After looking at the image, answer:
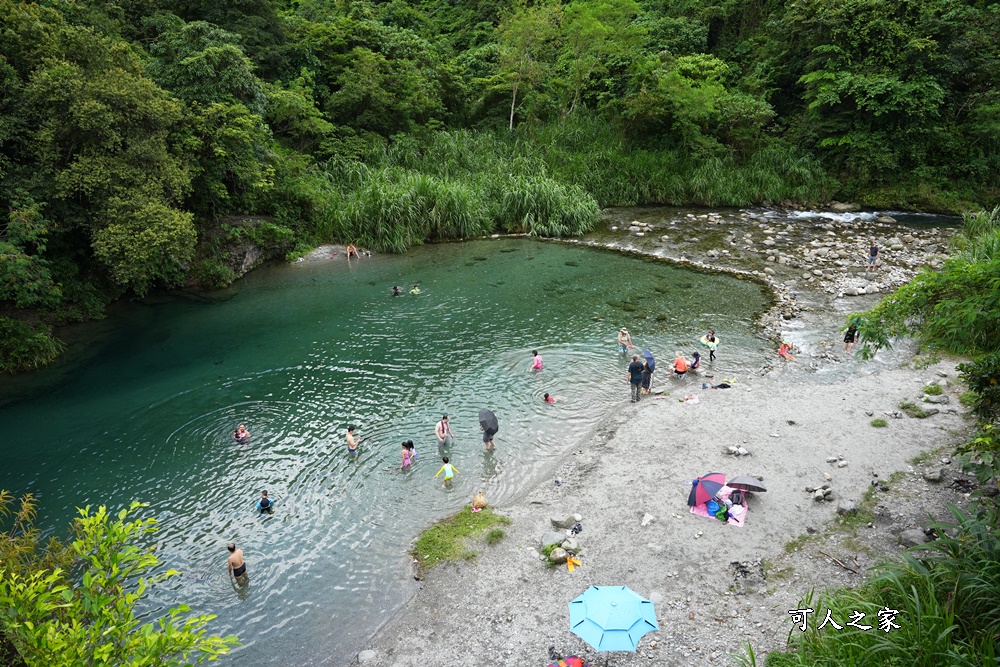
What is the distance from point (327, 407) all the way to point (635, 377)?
375 inches

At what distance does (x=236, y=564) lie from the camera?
1065 cm

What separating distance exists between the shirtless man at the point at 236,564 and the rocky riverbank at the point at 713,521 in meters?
3.39

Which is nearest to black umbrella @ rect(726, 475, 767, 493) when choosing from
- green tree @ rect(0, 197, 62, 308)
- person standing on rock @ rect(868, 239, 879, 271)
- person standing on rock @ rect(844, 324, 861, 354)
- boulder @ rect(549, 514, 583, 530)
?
boulder @ rect(549, 514, 583, 530)

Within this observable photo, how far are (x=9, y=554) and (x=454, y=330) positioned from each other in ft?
52.2

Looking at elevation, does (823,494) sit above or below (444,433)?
above

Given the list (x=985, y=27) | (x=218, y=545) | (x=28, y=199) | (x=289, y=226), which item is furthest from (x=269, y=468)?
(x=985, y=27)

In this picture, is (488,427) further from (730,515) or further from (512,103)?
(512,103)

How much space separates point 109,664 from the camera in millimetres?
4625

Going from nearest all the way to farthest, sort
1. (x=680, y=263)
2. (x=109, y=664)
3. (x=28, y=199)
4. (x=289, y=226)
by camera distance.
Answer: (x=109, y=664) < (x=28, y=199) < (x=680, y=263) < (x=289, y=226)

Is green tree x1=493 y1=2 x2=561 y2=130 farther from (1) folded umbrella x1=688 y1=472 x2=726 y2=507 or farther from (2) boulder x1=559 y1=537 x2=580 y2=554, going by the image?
(2) boulder x1=559 y1=537 x2=580 y2=554

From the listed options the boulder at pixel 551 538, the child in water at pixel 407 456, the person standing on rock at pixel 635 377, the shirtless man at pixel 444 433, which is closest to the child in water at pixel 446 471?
the child in water at pixel 407 456

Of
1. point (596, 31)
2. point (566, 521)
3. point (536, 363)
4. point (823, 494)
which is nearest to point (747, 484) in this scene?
point (823, 494)

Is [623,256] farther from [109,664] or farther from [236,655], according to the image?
[109,664]

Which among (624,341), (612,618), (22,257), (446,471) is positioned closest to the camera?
(612,618)
